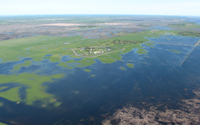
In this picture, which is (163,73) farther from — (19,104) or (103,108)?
(19,104)

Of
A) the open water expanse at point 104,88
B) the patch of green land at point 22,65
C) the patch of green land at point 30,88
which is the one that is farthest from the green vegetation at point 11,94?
the patch of green land at point 22,65

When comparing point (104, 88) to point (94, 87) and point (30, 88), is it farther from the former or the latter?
point (30, 88)

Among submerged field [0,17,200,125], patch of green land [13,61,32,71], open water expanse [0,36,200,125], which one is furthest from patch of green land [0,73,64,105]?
patch of green land [13,61,32,71]

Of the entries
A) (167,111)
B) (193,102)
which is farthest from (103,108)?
(193,102)

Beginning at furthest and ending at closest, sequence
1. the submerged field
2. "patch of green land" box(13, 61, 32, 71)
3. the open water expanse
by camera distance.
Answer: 1. "patch of green land" box(13, 61, 32, 71)
2. the submerged field
3. the open water expanse

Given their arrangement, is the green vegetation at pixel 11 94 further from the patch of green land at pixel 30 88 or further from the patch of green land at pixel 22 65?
the patch of green land at pixel 22 65

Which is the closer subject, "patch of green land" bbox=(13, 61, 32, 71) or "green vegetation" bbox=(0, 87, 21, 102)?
"green vegetation" bbox=(0, 87, 21, 102)

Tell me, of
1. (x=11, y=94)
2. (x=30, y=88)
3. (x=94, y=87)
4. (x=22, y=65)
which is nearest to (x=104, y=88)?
(x=94, y=87)

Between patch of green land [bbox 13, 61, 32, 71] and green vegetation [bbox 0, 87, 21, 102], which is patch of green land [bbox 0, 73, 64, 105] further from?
patch of green land [bbox 13, 61, 32, 71]

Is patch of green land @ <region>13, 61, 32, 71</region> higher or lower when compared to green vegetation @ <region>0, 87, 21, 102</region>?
higher
